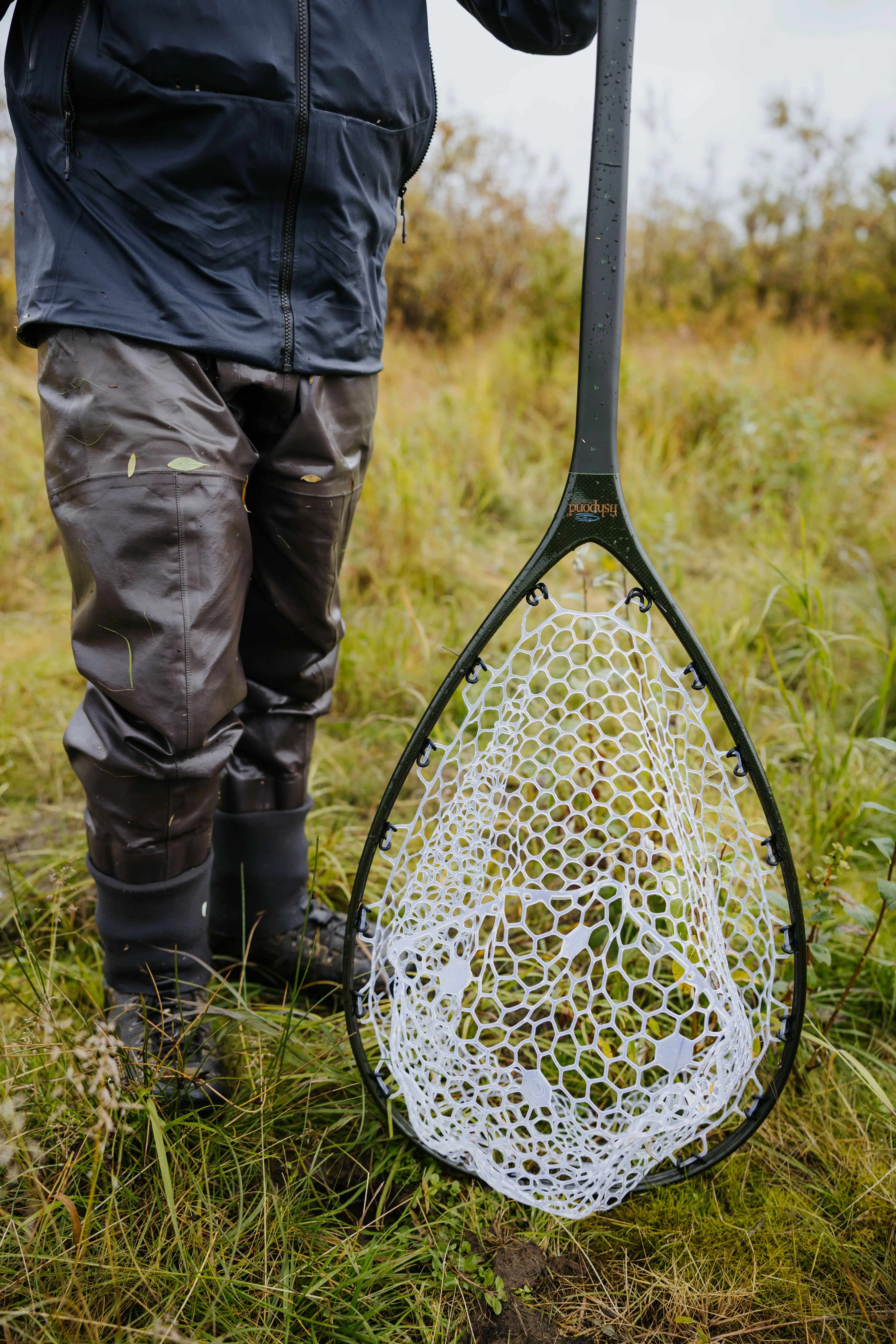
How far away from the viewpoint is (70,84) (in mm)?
1029

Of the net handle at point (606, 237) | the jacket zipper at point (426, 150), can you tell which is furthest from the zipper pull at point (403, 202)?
the net handle at point (606, 237)

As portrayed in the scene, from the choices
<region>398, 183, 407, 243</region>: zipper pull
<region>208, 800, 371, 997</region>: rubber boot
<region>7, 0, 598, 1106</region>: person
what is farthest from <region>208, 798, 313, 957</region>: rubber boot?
<region>398, 183, 407, 243</region>: zipper pull

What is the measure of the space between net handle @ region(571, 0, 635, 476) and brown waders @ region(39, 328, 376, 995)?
43 cm

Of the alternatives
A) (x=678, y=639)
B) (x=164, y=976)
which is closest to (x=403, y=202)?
(x=678, y=639)

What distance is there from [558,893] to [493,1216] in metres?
0.49

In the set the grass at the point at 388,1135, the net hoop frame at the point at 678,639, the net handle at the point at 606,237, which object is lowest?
the grass at the point at 388,1135

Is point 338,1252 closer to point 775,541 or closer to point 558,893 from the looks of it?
point 558,893

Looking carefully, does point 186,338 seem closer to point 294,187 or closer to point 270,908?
point 294,187

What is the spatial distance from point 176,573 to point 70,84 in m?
0.60

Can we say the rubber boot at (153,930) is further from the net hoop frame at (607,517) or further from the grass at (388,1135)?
the net hoop frame at (607,517)

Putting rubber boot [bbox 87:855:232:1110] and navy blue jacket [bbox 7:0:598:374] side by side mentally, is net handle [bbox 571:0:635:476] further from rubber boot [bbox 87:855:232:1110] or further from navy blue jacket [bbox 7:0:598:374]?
rubber boot [bbox 87:855:232:1110]

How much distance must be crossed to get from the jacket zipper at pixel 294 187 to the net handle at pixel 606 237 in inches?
14.8

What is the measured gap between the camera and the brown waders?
3.64 feet

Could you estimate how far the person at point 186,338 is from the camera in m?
1.06
